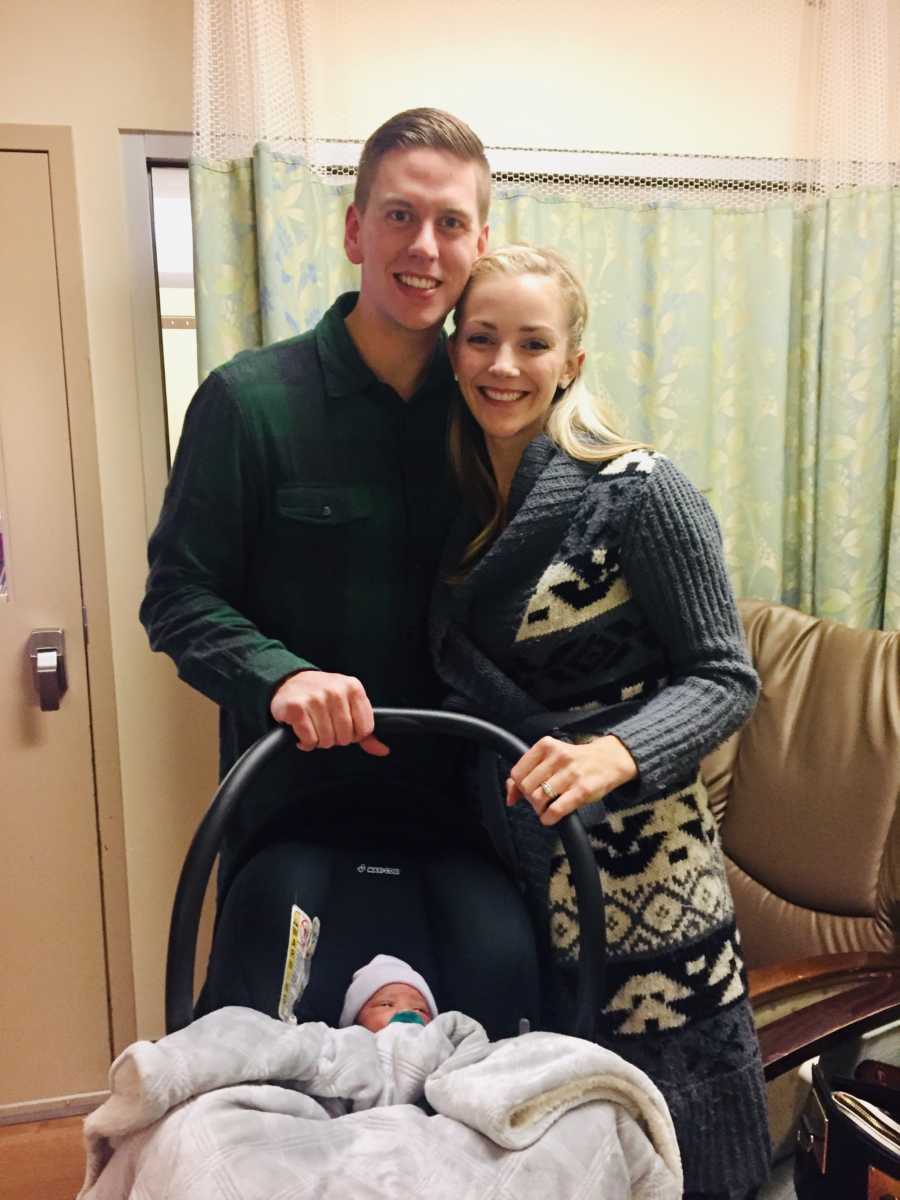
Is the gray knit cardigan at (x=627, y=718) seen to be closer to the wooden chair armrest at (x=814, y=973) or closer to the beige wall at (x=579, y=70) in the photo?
the wooden chair armrest at (x=814, y=973)

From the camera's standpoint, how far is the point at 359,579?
122cm

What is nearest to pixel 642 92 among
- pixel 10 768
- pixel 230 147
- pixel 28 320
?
pixel 230 147

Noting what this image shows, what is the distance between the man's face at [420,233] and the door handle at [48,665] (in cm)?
118

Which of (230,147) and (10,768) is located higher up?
(230,147)

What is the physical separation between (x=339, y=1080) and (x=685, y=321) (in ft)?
5.66

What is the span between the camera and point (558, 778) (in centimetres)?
87

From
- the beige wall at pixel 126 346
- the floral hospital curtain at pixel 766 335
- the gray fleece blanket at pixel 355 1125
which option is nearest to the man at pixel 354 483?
the gray fleece blanket at pixel 355 1125

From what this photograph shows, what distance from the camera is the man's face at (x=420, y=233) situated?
1161 mm

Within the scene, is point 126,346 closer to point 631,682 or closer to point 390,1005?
point 631,682

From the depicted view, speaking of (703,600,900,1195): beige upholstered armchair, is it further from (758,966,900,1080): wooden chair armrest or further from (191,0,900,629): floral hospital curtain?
(191,0,900,629): floral hospital curtain

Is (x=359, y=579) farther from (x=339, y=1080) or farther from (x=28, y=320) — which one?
Answer: (x=28, y=320)

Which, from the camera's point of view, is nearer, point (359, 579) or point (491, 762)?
point (491, 762)

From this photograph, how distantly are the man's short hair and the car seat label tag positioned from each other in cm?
92

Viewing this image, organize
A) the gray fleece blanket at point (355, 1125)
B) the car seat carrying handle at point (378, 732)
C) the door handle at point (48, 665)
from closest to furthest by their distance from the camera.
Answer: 1. the gray fleece blanket at point (355, 1125)
2. the car seat carrying handle at point (378, 732)
3. the door handle at point (48, 665)
